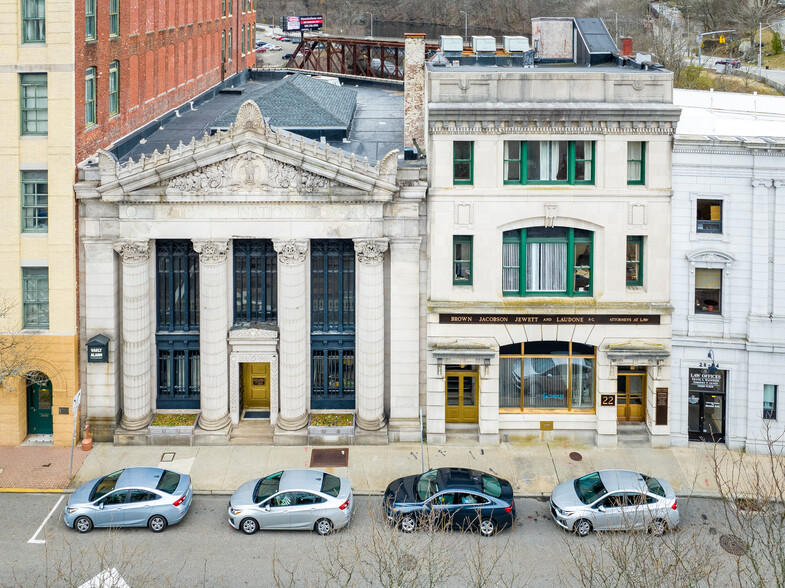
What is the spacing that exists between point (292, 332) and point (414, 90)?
480 inches

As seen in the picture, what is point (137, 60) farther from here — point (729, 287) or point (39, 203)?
point (729, 287)

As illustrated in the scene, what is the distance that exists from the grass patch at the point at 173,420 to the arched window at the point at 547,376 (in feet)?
41.9

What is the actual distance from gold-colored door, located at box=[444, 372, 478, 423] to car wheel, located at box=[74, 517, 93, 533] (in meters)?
14.6

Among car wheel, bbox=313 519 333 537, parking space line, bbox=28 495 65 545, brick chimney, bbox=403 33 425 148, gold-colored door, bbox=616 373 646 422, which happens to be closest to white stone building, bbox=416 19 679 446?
gold-colored door, bbox=616 373 646 422

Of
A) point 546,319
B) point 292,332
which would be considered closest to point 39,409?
point 292,332

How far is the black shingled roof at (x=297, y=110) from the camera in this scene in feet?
135

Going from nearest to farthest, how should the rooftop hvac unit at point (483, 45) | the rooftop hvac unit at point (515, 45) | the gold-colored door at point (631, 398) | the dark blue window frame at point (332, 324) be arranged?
the dark blue window frame at point (332, 324), the gold-colored door at point (631, 398), the rooftop hvac unit at point (483, 45), the rooftop hvac unit at point (515, 45)

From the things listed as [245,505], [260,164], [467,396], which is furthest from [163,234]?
[467,396]

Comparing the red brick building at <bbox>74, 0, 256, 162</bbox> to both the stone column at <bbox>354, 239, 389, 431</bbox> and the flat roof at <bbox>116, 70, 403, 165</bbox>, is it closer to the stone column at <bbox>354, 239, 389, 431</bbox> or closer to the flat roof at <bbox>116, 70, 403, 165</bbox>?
the flat roof at <bbox>116, 70, 403, 165</bbox>

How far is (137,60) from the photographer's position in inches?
1663

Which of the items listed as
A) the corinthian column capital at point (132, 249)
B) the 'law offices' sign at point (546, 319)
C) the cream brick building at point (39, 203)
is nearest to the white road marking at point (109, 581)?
the cream brick building at point (39, 203)

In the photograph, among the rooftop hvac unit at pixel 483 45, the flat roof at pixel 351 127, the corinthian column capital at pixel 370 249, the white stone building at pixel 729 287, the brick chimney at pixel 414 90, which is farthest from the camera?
the rooftop hvac unit at pixel 483 45

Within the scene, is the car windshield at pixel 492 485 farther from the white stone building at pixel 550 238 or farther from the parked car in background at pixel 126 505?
the parked car in background at pixel 126 505

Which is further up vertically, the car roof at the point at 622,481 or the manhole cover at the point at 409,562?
the car roof at the point at 622,481
